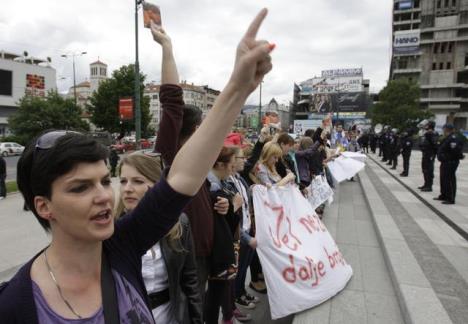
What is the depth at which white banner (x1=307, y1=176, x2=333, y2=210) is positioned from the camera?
6.01m

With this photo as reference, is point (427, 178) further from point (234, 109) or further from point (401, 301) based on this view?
point (234, 109)

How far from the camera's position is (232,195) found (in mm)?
2770

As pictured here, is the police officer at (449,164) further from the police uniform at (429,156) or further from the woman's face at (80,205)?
the woman's face at (80,205)

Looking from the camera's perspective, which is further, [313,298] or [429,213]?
[429,213]

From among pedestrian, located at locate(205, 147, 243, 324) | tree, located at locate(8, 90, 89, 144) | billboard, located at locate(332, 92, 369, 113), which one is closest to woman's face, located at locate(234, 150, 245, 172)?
pedestrian, located at locate(205, 147, 243, 324)

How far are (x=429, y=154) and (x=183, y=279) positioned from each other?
376 inches

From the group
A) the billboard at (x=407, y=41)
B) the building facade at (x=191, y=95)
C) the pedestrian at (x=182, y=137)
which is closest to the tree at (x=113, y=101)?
the pedestrian at (x=182, y=137)

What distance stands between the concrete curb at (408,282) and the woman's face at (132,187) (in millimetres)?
2510

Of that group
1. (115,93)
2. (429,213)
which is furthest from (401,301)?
(115,93)

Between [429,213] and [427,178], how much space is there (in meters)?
2.87

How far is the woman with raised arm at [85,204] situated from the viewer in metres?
0.97

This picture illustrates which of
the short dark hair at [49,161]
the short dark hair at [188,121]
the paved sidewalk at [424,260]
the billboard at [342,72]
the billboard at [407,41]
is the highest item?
the billboard at [407,41]

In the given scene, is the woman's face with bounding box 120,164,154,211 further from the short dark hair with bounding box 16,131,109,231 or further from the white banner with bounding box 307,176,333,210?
the white banner with bounding box 307,176,333,210

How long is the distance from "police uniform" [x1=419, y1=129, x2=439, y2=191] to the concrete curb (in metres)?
4.47
